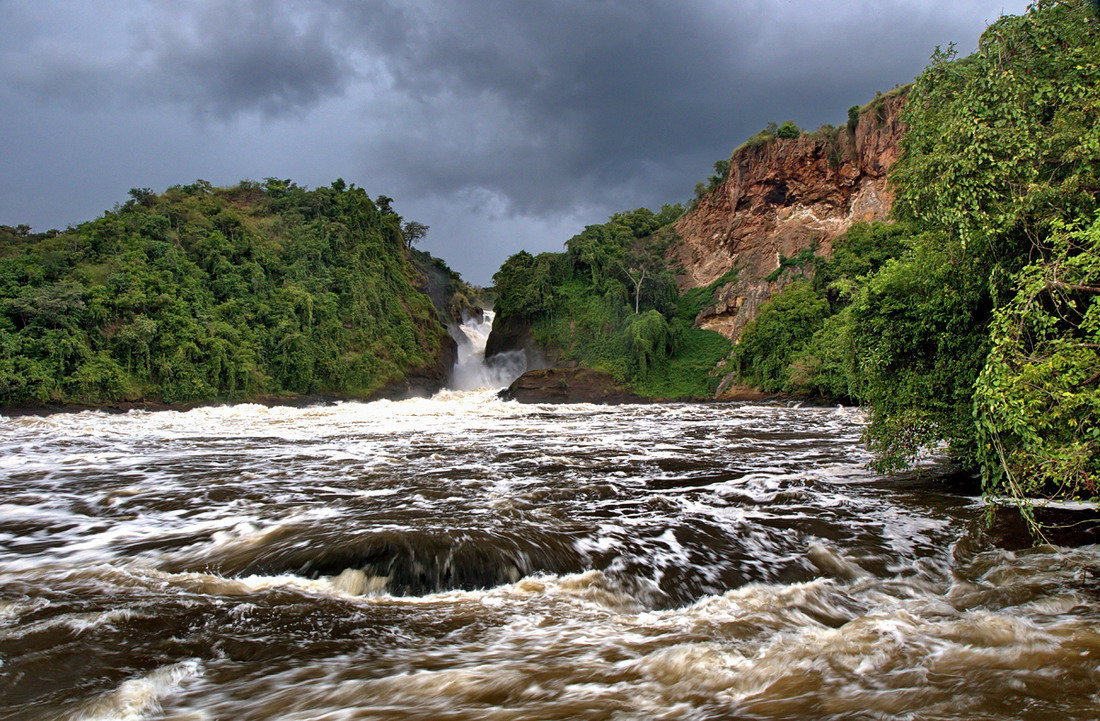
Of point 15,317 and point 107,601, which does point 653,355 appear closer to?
point 15,317

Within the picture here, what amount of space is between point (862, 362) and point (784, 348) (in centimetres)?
2930

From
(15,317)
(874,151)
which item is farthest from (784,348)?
(15,317)

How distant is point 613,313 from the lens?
164 feet

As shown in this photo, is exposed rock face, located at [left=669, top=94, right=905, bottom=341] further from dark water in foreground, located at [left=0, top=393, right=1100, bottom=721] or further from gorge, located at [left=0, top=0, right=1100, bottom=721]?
dark water in foreground, located at [left=0, top=393, right=1100, bottom=721]

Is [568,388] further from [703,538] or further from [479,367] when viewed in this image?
[703,538]

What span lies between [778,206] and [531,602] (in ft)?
174

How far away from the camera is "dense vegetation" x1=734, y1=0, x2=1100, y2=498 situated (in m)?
3.98

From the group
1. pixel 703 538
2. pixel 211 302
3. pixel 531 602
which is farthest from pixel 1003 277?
pixel 211 302

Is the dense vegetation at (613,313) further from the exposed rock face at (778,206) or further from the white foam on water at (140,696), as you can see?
the white foam on water at (140,696)

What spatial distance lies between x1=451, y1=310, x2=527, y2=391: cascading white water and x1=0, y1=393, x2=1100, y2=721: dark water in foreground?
42715 millimetres

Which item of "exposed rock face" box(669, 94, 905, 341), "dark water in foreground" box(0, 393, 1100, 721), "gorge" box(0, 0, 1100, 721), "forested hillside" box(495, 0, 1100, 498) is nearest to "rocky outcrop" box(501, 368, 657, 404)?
"exposed rock face" box(669, 94, 905, 341)

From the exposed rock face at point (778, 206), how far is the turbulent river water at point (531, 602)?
43674 mm

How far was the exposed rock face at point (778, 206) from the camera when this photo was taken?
144ft

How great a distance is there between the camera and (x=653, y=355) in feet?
154
